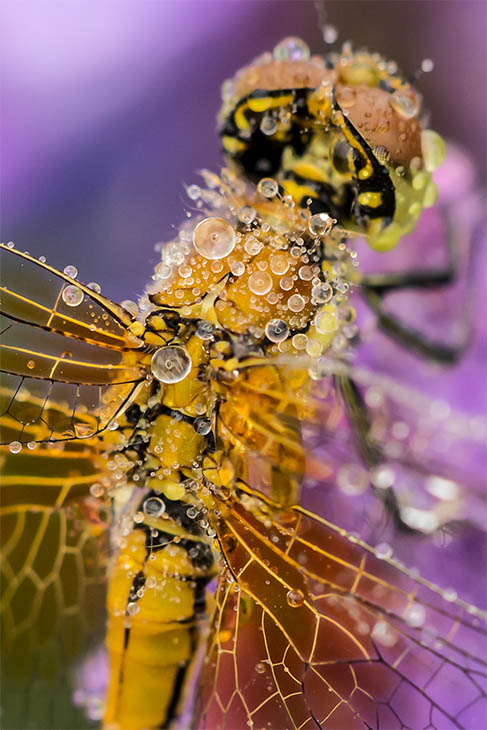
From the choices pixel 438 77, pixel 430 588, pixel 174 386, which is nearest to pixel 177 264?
pixel 174 386

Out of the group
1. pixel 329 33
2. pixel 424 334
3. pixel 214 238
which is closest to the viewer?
pixel 214 238

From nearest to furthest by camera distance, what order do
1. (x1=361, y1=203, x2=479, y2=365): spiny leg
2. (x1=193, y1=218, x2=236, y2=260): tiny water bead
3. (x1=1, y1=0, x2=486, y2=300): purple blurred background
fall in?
(x1=193, y1=218, x2=236, y2=260): tiny water bead, (x1=1, y1=0, x2=486, y2=300): purple blurred background, (x1=361, y1=203, x2=479, y2=365): spiny leg

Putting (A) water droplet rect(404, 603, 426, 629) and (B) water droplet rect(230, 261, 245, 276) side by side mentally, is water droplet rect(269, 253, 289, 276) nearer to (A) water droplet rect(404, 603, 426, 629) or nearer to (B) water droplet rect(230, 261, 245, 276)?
(B) water droplet rect(230, 261, 245, 276)

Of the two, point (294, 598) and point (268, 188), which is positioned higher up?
point (268, 188)

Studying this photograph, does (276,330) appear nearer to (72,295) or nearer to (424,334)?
(72,295)

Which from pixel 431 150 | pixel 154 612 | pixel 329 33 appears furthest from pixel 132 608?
pixel 329 33

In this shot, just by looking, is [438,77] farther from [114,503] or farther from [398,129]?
[114,503]

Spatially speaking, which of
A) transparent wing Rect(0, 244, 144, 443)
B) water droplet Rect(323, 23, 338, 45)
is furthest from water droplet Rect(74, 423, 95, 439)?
water droplet Rect(323, 23, 338, 45)
